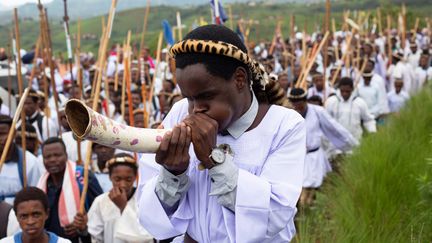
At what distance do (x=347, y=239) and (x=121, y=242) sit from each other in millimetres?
1674

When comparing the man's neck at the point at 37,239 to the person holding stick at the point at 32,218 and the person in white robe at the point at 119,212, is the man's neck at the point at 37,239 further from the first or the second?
the person in white robe at the point at 119,212

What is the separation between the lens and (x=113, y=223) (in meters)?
5.04

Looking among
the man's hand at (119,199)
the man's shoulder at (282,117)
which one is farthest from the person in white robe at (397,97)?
the man's shoulder at (282,117)

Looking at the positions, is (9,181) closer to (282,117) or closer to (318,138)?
(318,138)

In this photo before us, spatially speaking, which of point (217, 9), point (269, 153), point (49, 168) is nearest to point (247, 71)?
point (269, 153)

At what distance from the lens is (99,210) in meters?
5.09

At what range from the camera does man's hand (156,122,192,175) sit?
219 cm

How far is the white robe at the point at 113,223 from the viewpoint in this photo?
495 cm

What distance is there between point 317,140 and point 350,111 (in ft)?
5.65

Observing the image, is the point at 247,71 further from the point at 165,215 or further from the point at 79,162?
the point at 79,162

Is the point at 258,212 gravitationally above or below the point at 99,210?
above

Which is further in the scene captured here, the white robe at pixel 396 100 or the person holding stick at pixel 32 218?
the white robe at pixel 396 100

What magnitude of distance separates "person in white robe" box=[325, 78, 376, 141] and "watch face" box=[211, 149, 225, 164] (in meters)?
6.97

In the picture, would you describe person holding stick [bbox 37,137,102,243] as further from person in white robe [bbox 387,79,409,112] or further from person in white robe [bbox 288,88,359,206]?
person in white robe [bbox 387,79,409,112]
